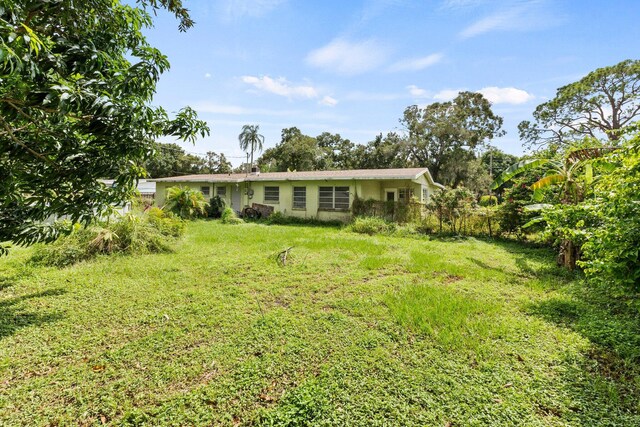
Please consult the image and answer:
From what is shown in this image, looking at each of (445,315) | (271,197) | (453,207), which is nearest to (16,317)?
(445,315)

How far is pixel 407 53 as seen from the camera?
9305 millimetres

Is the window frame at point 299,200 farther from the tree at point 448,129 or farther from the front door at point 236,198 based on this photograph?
the tree at point 448,129

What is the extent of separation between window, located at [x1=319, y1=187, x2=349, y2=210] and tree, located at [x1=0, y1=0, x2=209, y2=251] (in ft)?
38.9

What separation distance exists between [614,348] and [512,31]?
8696 millimetres

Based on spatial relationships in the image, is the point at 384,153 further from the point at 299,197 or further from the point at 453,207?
the point at 453,207

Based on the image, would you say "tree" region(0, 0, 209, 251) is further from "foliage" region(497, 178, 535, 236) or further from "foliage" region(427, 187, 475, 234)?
"foliage" region(497, 178, 535, 236)

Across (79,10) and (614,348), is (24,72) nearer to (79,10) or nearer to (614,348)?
(79,10)

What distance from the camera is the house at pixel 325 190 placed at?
47.9 feet

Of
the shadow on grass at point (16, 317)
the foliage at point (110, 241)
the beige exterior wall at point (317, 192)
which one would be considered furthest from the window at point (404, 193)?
the shadow on grass at point (16, 317)

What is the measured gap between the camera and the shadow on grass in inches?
144

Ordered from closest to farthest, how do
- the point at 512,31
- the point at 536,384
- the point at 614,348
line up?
the point at 536,384
the point at 614,348
the point at 512,31

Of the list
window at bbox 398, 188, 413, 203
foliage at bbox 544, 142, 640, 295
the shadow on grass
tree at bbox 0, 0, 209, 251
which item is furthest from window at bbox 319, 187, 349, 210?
the shadow on grass

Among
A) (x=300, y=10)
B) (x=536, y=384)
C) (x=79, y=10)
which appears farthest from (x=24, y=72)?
(x=300, y=10)

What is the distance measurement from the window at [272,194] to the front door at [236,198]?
85.8 inches
